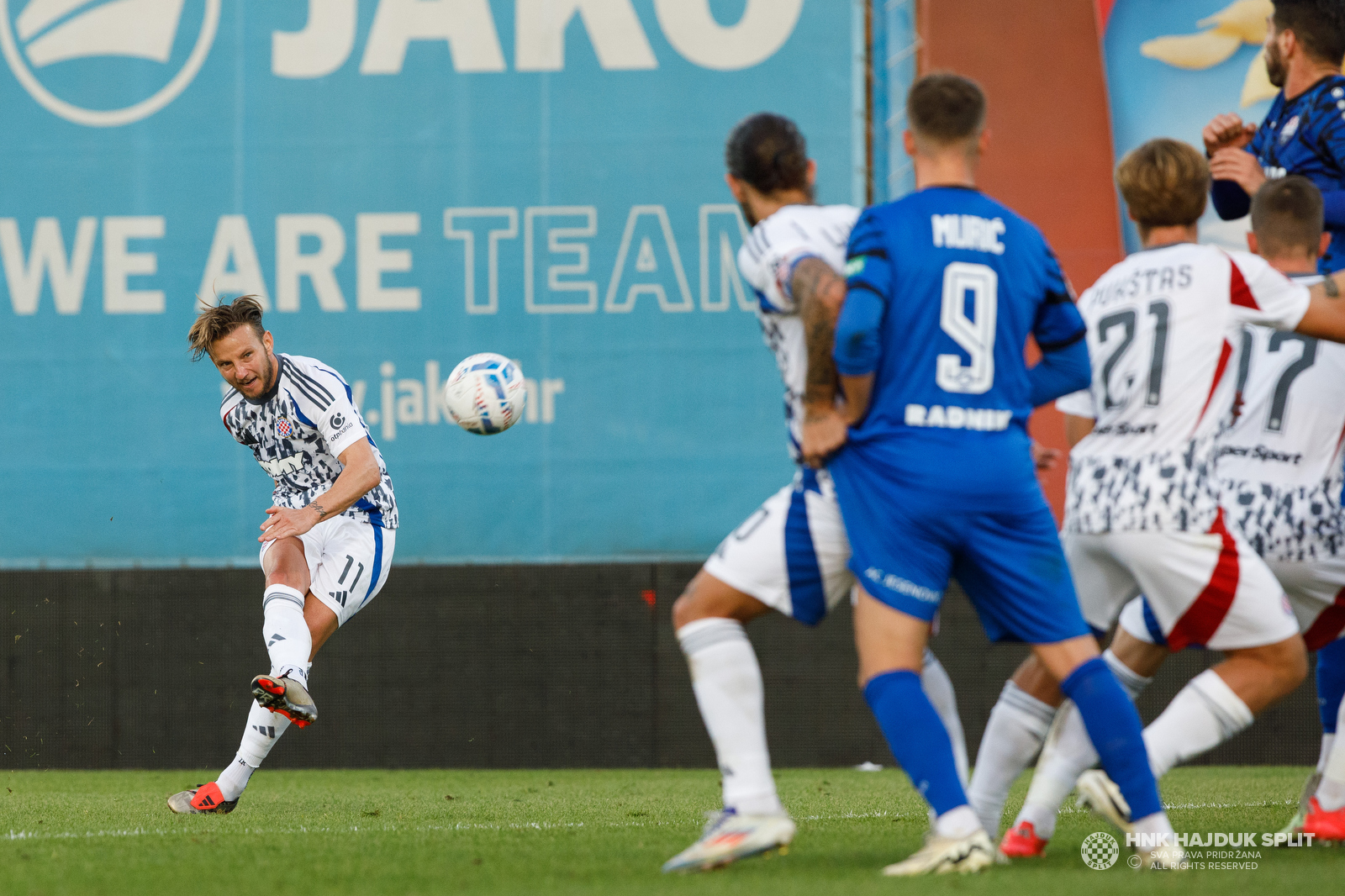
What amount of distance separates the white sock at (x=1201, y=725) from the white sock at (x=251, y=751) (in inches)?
132

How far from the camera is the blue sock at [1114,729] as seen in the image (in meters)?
3.76

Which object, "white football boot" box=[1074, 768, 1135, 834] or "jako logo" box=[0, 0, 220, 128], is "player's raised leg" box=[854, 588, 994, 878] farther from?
"jako logo" box=[0, 0, 220, 128]

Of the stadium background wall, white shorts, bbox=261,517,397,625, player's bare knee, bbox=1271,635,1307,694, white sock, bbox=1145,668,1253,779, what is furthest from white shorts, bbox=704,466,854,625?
the stadium background wall

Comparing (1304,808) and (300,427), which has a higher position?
(300,427)

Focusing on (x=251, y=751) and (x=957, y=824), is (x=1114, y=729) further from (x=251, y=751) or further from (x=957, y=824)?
(x=251, y=751)

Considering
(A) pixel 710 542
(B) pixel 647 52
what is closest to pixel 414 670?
(A) pixel 710 542

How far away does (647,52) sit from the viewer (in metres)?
10.3

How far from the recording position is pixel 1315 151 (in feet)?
17.0

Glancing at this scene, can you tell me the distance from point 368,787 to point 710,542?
9.63 feet

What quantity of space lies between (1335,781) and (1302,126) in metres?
2.12

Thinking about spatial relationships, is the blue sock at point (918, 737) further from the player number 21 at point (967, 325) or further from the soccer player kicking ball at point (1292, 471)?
the soccer player kicking ball at point (1292, 471)

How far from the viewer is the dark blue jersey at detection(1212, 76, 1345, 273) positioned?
201 inches

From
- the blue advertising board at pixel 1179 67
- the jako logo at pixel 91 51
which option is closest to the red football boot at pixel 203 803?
the jako logo at pixel 91 51

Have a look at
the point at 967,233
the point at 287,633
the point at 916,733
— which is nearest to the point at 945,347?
the point at 967,233
